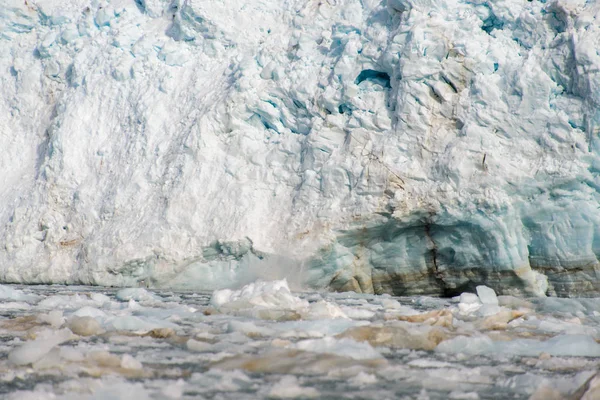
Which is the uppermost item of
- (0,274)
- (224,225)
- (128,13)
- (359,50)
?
(128,13)

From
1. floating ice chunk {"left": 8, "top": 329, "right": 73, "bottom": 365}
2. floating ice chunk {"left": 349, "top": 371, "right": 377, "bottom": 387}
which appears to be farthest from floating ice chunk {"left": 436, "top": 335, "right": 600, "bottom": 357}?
floating ice chunk {"left": 8, "top": 329, "right": 73, "bottom": 365}

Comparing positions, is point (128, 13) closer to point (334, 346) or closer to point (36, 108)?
point (36, 108)

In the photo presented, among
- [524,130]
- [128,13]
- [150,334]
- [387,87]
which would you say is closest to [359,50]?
[387,87]

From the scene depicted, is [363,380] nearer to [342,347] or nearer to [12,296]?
[342,347]

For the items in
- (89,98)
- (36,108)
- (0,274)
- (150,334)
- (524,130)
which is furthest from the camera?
(36,108)

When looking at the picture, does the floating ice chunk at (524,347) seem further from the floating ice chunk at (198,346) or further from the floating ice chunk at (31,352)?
the floating ice chunk at (31,352)

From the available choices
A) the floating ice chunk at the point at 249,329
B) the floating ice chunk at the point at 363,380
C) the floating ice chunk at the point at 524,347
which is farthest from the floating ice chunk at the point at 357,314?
the floating ice chunk at the point at 363,380

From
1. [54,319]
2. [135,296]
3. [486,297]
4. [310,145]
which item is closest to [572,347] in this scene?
[486,297]
